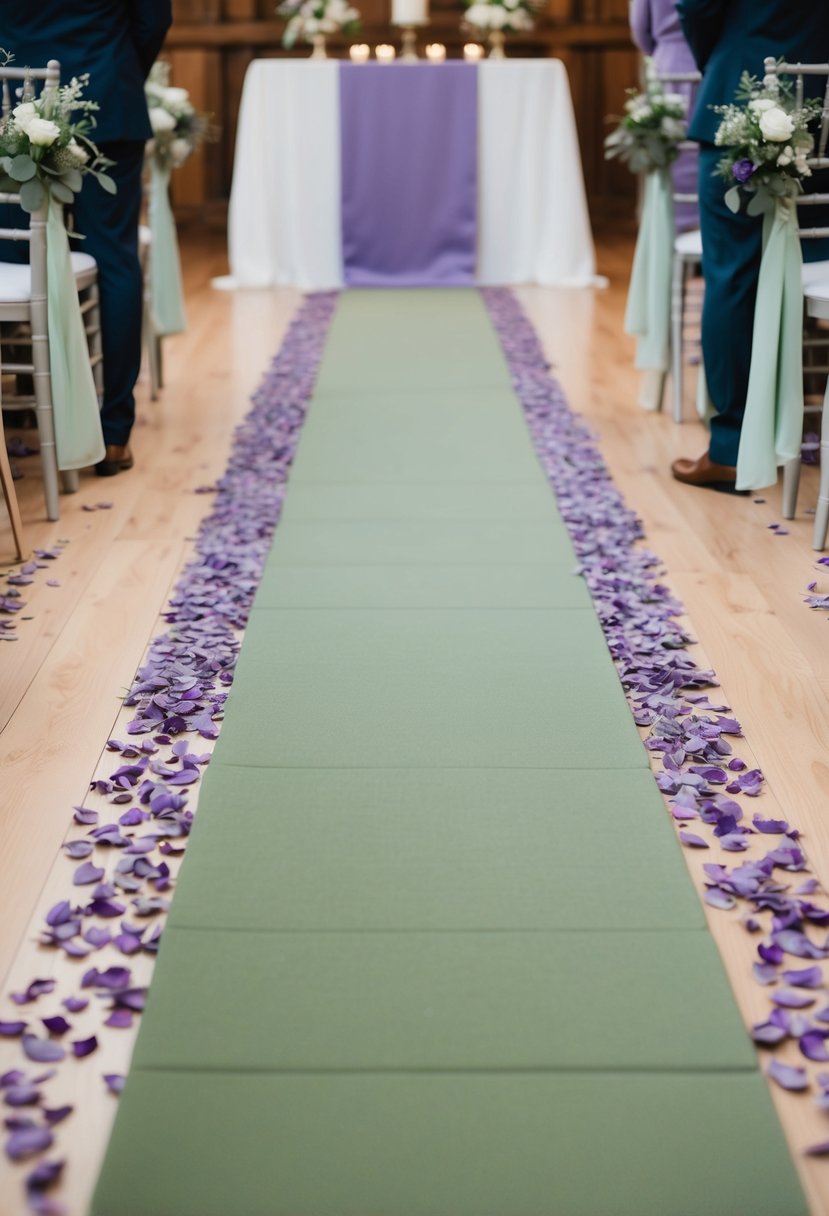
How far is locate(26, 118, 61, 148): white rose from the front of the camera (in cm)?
335

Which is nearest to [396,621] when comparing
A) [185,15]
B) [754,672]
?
[754,672]

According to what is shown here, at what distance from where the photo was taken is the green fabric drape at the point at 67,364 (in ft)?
11.6

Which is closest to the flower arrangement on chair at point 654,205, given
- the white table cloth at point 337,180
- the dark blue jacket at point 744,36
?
the dark blue jacket at point 744,36

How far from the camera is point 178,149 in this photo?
5145mm

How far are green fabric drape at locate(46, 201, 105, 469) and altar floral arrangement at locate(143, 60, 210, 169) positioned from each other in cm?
149

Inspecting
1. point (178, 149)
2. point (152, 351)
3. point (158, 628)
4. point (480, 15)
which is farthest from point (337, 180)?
point (158, 628)

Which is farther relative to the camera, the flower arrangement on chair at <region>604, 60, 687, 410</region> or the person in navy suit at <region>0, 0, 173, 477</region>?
the flower arrangement on chair at <region>604, 60, 687, 410</region>

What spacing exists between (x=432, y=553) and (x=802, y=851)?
4.88 ft

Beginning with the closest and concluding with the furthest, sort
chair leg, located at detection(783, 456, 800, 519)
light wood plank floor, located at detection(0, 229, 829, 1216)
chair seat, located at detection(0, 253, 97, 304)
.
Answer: light wood plank floor, located at detection(0, 229, 829, 1216) < chair seat, located at detection(0, 253, 97, 304) < chair leg, located at detection(783, 456, 800, 519)

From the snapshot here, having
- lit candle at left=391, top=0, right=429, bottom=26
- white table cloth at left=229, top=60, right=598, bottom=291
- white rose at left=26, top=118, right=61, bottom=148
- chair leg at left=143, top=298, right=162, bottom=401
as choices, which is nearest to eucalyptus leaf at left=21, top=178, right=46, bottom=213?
white rose at left=26, top=118, right=61, bottom=148

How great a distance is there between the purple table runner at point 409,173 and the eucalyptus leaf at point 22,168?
4.35 metres

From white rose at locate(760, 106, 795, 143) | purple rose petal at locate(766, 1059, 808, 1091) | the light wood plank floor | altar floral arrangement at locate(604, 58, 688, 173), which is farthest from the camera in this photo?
altar floral arrangement at locate(604, 58, 688, 173)

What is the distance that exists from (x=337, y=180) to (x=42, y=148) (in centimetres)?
438

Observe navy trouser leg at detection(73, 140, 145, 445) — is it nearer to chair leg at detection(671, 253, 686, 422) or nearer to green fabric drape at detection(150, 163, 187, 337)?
green fabric drape at detection(150, 163, 187, 337)
